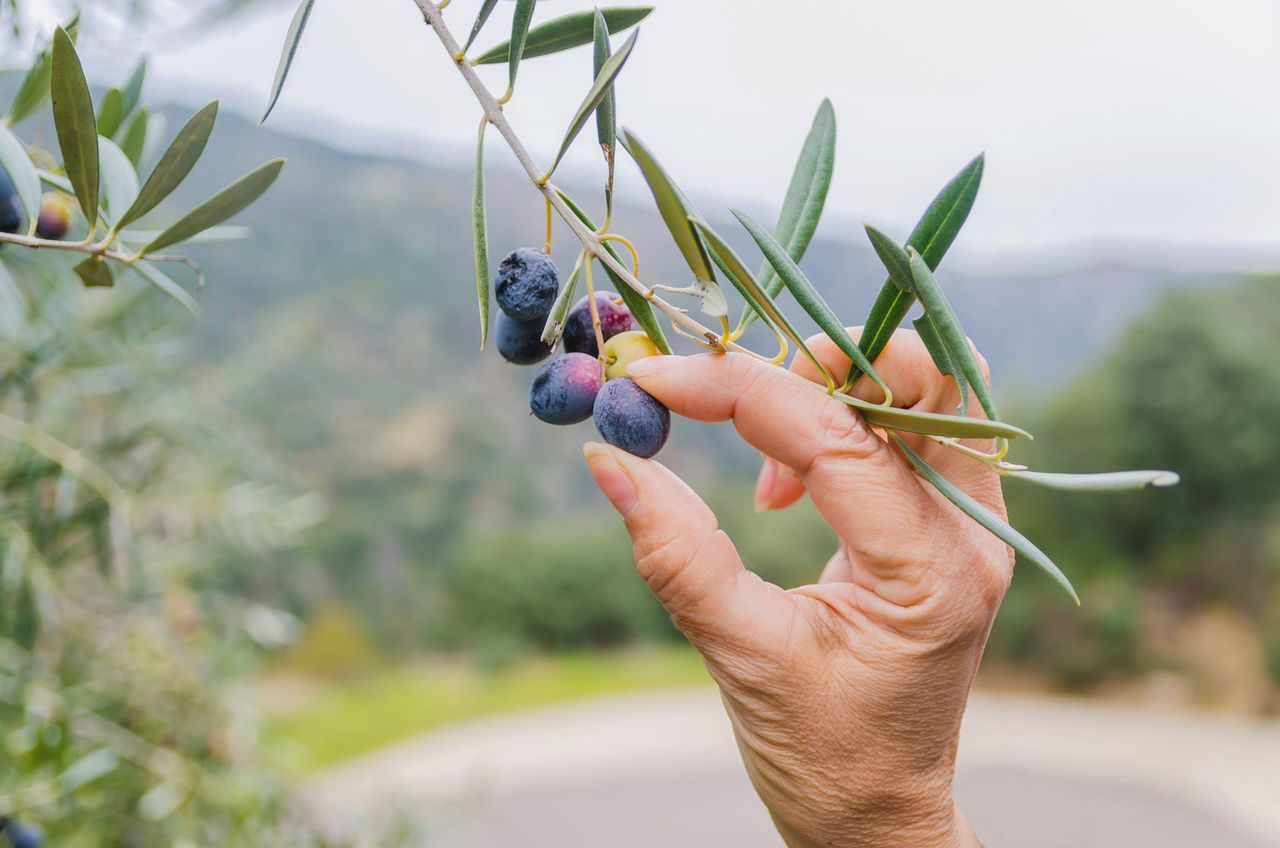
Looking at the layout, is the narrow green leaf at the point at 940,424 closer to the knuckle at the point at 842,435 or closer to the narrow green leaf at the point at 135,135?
the knuckle at the point at 842,435

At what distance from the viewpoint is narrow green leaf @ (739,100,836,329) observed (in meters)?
0.63

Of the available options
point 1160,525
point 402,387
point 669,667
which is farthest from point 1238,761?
point 402,387

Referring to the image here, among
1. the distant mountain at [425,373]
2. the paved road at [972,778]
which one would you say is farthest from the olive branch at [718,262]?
the distant mountain at [425,373]

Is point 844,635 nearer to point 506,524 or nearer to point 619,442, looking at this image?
point 619,442

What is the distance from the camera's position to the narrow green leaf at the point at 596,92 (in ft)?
1.43

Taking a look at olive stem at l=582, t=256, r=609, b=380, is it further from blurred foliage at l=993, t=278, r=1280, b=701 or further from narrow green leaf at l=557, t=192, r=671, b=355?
blurred foliage at l=993, t=278, r=1280, b=701

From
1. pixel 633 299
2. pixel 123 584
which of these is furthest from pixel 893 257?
pixel 123 584

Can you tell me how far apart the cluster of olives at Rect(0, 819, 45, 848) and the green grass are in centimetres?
825

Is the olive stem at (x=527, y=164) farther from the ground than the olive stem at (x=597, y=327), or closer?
farther from the ground

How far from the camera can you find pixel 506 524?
1234cm

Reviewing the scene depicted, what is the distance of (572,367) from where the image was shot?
0.61 m

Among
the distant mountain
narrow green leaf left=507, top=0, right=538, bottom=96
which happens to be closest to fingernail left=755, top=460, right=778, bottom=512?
narrow green leaf left=507, top=0, right=538, bottom=96

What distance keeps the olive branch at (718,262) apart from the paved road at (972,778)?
612cm

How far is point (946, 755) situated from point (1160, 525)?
10.5 metres
